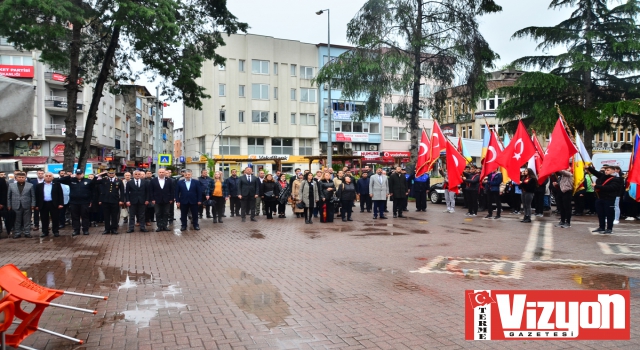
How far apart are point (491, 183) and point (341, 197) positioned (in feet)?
18.4

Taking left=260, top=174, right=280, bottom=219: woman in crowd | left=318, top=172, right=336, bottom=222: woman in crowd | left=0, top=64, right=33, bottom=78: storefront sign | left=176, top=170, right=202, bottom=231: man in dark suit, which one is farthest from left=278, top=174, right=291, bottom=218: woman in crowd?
left=0, top=64, right=33, bottom=78: storefront sign

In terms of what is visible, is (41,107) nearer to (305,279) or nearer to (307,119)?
(307,119)

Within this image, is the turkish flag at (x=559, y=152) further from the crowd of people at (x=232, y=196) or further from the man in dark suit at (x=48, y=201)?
the man in dark suit at (x=48, y=201)

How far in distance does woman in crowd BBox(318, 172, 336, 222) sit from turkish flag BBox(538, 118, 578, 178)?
640 centimetres

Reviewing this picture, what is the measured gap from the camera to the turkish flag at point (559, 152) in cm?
1391

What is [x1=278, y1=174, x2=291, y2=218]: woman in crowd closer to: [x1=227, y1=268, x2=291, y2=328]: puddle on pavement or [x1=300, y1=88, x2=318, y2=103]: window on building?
[x1=227, y1=268, x2=291, y2=328]: puddle on pavement

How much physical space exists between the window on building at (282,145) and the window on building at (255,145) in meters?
1.37

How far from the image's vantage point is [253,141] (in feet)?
184

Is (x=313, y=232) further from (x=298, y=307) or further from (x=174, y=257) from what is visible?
(x=298, y=307)

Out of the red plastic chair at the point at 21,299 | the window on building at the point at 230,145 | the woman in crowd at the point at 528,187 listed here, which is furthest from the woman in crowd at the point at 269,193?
the window on building at the point at 230,145

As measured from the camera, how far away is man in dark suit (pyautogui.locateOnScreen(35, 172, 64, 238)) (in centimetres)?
1356

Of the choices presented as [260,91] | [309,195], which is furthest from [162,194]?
[260,91]
